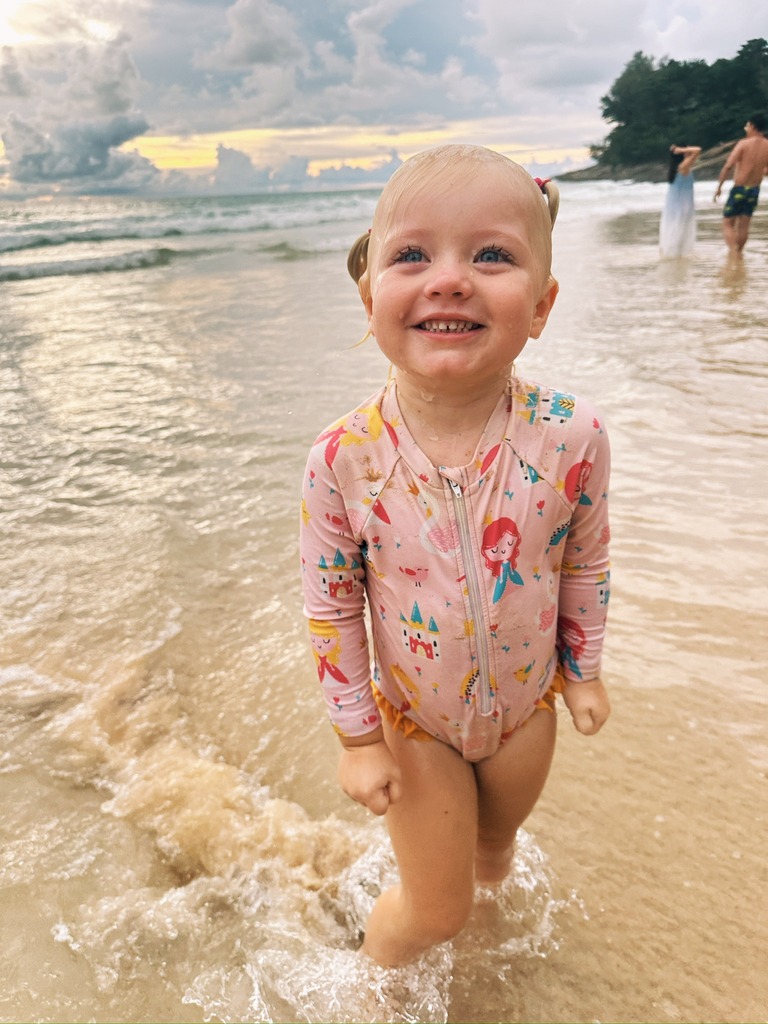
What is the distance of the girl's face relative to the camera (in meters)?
1.17

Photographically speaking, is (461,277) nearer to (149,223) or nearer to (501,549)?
(501,549)

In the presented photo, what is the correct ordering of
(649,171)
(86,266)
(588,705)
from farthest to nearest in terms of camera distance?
(649,171), (86,266), (588,705)

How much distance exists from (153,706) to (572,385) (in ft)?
12.6

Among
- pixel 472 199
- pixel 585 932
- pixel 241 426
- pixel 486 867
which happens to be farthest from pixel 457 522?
pixel 241 426

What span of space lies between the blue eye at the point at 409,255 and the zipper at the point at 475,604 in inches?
14.7

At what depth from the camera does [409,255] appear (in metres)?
1.23

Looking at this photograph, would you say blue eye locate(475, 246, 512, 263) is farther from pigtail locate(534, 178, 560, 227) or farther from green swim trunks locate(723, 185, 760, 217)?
green swim trunks locate(723, 185, 760, 217)

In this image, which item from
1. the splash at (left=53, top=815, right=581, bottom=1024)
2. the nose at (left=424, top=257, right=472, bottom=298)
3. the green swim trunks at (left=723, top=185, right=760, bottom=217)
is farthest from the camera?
the green swim trunks at (left=723, top=185, right=760, bottom=217)

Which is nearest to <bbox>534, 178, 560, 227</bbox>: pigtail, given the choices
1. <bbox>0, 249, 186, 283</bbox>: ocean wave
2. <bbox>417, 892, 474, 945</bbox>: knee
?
<bbox>417, 892, 474, 945</bbox>: knee

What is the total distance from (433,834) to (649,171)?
51.1 metres

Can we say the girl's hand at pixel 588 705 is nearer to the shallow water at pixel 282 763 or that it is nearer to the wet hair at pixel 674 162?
the shallow water at pixel 282 763

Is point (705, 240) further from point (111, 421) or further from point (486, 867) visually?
point (486, 867)

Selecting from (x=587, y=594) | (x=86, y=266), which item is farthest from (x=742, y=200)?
(x=86, y=266)

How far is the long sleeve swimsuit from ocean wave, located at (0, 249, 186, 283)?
16.4 metres
